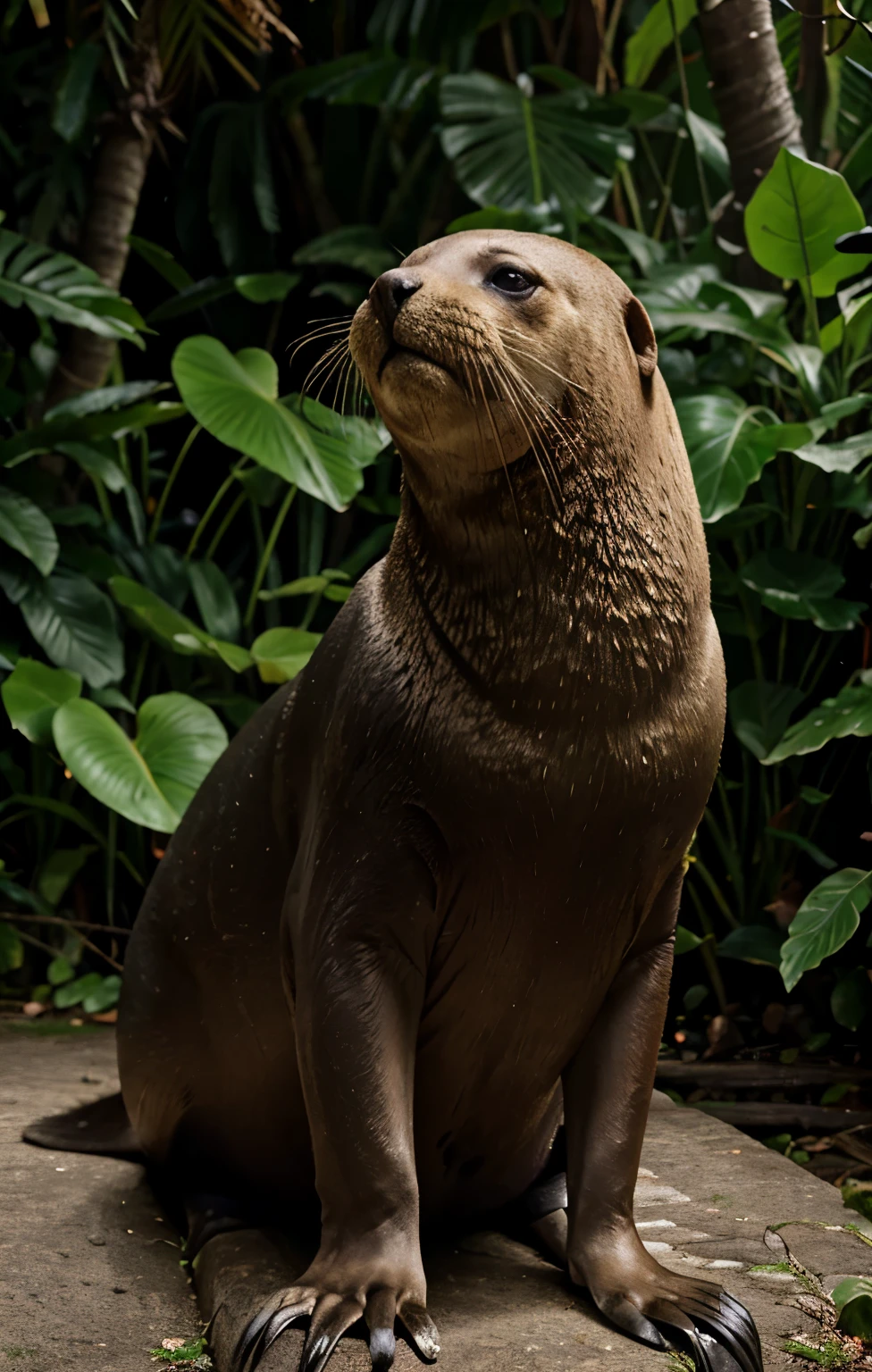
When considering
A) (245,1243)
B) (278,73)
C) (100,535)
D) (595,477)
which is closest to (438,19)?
(278,73)

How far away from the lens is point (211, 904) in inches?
92.1

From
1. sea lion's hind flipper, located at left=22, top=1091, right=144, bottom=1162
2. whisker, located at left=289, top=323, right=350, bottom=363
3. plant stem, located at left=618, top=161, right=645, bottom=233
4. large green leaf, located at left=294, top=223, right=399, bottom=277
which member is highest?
plant stem, located at left=618, top=161, right=645, bottom=233

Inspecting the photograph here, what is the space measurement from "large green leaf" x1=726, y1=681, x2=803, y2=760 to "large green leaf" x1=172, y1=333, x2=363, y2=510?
1324mm

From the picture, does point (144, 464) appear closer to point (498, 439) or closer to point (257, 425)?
point (257, 425)

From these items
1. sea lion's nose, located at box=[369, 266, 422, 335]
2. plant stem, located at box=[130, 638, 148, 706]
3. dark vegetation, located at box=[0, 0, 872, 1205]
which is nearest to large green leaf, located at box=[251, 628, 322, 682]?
dark vegetation, located at box=[0, 0, 872, 1205]

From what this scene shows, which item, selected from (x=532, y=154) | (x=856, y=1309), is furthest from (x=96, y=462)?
(x=856, y=1309)

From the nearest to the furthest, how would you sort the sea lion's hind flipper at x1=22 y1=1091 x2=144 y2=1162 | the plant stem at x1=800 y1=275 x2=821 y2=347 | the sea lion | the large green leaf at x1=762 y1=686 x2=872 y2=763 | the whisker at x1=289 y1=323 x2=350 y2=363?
the sea lion, the whisker at x1=289 y1=323 x2=350 y2=363, the sea lion's hind flipper at x1=22 y1=1091 x2=144 y2=1162, the large green leaf at x1=762 y1=686 x2=872 y2=763, the plant stem at x1=800 y1=275 x2=821 y2=347

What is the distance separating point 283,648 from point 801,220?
2.05 m

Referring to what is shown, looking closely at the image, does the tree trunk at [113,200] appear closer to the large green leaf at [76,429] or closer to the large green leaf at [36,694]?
the large green leaf at [76,429]

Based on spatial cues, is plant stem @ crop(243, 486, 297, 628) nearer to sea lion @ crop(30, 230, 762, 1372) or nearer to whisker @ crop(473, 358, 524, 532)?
sea lion @ crop(30, 230, 762, 1372)

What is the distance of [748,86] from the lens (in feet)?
14.8

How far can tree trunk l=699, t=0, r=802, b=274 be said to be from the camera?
4.47m

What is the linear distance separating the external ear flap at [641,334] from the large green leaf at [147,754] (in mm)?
2319

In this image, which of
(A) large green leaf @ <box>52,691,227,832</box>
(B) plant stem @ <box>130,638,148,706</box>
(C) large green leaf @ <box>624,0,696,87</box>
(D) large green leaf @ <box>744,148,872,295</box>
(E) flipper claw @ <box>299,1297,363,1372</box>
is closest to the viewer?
(E) flipper claw @ <box>299,1297,363,1372</box>
